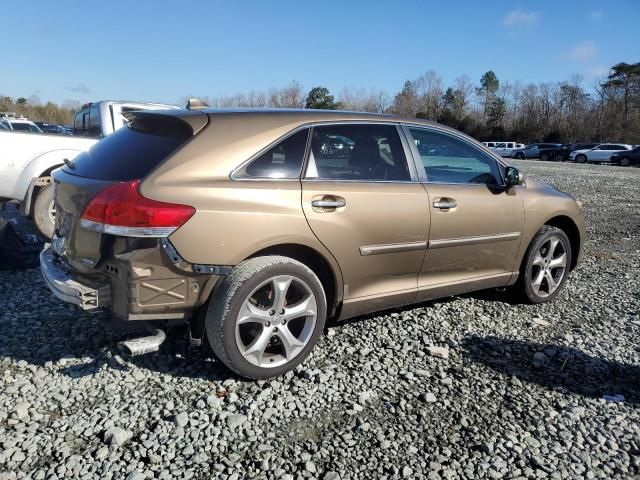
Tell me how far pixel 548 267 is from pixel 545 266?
0.14 ft

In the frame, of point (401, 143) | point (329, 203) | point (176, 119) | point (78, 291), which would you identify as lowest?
point (78, 291)

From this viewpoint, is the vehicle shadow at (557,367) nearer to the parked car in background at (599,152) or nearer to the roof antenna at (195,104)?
the roof antenna at (195,104)

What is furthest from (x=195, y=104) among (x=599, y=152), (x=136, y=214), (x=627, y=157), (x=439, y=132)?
(x=599, y=152)

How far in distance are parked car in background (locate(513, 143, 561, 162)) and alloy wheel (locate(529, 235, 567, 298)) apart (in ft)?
167

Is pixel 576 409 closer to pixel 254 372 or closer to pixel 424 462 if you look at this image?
pixel 424 462

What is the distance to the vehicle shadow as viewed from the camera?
3.48 meters

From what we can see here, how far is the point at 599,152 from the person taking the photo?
147ft

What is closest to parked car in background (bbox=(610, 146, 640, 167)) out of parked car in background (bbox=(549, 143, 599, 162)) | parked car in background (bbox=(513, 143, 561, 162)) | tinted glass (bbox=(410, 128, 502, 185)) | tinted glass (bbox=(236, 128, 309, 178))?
parked car in background (bbox=(549, 143, 599, 162))

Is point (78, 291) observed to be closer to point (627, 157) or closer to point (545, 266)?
point (545, 266)

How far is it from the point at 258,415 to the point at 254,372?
13.4 inches

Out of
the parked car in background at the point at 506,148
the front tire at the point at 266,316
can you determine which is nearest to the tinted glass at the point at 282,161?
the front tire at the point at 266,316

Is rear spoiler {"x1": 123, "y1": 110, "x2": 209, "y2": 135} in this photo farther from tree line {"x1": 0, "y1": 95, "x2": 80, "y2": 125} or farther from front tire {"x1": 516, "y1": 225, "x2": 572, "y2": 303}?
tree line {"x1": 0, "y1": 95, "x2": 80, "y2": 125}

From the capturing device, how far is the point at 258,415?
3006 millimetres

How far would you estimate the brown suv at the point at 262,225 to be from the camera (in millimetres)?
3031
